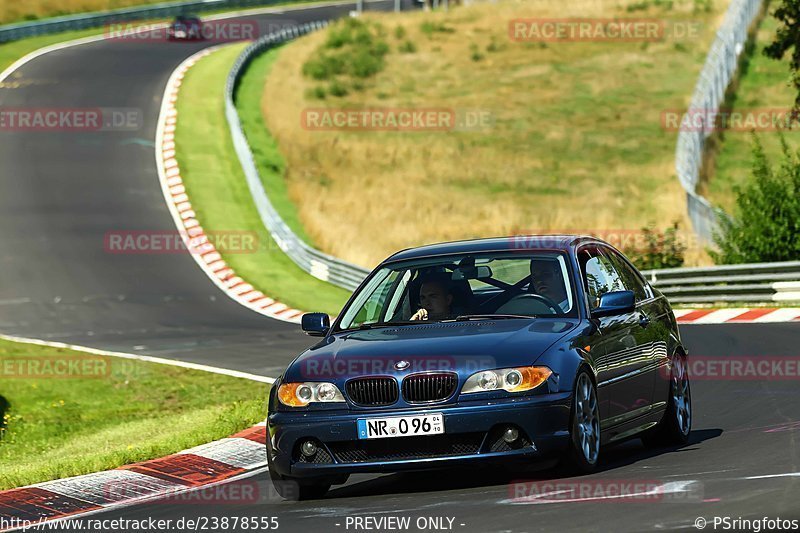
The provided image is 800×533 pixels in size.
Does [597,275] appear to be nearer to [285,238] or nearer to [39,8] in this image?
[285,238]

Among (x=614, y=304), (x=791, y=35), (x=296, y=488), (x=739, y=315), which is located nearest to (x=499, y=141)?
(x=791, y=35)

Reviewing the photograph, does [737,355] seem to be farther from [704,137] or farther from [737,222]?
[704,137]

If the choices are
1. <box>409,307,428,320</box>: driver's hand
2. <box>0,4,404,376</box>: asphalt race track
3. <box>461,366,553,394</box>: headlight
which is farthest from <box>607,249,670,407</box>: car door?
<box>0,4,404,376</box>: asphalt race track

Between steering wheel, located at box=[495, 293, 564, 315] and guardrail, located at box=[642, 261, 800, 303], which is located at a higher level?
steering wheel, located at box=[495, 293, 564, 315]

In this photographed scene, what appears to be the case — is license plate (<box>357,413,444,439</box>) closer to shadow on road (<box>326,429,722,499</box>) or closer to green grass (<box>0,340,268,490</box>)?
shadow on road (<box>326,429,722,499</box>)

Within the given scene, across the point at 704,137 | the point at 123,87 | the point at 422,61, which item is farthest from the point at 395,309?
the point at 422,61

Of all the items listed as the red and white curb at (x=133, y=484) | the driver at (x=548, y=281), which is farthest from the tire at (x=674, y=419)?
the red and white curb at (x=133, y=484)

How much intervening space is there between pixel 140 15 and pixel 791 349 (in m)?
56.5

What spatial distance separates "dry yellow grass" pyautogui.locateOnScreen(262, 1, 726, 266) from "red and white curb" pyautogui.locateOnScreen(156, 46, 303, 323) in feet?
10.1

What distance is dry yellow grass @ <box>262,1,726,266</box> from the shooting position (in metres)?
38.9

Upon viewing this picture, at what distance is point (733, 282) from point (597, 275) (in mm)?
15668

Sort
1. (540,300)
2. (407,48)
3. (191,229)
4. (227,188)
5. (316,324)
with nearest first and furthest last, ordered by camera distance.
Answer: (540,300)
(316,324)
(191,229)
(227,188)
(407,48)

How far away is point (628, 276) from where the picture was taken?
10.7m

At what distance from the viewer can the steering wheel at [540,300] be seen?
30.7 feet
